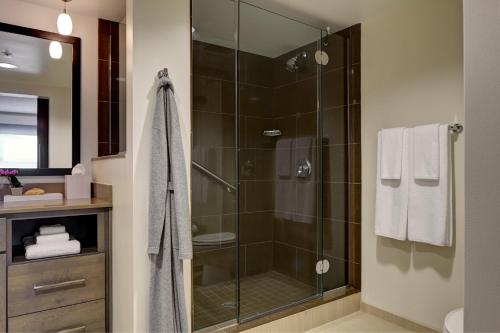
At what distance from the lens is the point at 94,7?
2.27 meters

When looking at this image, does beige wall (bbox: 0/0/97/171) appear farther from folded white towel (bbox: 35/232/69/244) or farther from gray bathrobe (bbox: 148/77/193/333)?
gray bathrobe (bbox: 148/77/193/333)

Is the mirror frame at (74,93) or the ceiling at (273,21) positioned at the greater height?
the ceiling at (273,21)

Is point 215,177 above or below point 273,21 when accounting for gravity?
below

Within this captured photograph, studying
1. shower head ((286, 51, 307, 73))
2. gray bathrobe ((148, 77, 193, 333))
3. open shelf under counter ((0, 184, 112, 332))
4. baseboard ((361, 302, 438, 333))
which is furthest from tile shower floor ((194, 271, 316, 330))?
shower head ((286, 51, 307, 73))

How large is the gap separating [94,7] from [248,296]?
7.65ft

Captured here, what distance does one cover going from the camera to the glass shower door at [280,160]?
2361 millimetres

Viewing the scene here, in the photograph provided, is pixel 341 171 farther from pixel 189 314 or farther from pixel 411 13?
pixel 189 314

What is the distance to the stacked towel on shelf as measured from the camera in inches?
66.6

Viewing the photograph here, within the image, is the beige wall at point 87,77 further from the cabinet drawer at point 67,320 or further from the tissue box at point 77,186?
the cabinet drawer at point 67,320

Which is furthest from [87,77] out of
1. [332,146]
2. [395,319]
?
[395,319]

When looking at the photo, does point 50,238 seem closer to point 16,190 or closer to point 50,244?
point 50,244

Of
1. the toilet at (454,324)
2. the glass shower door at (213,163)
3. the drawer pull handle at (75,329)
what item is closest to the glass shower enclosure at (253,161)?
the glass shower door at (213,163)

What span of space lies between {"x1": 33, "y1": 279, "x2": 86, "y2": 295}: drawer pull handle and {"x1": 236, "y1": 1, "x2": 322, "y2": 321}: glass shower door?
1033 millimetres

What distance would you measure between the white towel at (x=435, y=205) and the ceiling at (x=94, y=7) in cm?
225
